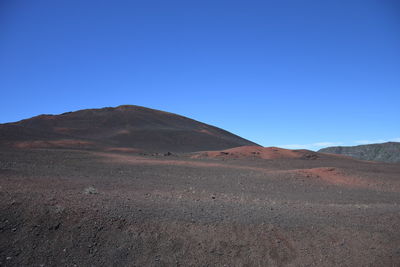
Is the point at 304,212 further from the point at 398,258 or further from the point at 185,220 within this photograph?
the point at 185,220

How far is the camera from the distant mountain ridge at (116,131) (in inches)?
1719

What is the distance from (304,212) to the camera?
28.6ft

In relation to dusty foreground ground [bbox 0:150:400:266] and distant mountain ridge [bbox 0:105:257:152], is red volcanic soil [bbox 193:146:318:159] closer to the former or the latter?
distant mountain ridge [bbox 0:105:257:152]

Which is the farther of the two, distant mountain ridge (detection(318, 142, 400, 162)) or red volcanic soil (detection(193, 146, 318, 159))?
distant mountain ridge (detection(318, 142, 400, 162))

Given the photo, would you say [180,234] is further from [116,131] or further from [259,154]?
[116,131]

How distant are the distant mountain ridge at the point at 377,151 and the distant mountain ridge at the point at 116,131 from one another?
23.0 m

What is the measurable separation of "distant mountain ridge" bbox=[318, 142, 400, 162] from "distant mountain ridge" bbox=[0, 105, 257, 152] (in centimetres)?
2302

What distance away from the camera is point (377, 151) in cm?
5409

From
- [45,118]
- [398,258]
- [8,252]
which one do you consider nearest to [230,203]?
[398,258]

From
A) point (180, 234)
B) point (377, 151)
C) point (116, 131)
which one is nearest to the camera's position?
point (180, 234)

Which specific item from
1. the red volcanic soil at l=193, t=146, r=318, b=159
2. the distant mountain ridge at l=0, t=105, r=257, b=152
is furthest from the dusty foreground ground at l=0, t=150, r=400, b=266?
the distant mountain ridge at l=0, t=105, r=257, b=152

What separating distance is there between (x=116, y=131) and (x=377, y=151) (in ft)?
147

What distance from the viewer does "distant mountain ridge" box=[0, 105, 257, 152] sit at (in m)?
43.7

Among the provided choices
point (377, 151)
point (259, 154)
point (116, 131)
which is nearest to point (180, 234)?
point (259, 154)
